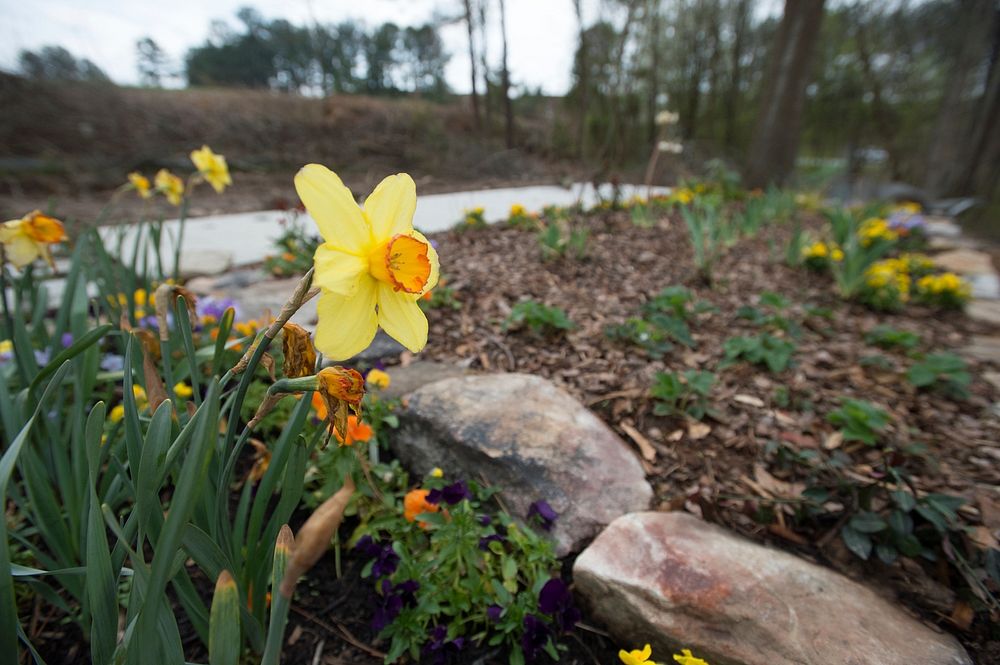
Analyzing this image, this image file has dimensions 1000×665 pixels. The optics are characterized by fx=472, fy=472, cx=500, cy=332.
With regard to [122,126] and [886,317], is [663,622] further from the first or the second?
[122,126]

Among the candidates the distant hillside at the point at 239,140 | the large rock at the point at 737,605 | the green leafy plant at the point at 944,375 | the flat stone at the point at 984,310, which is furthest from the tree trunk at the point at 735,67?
the large rock at the point at 737,605

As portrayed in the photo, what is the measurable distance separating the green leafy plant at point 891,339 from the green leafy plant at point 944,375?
11.3 inches

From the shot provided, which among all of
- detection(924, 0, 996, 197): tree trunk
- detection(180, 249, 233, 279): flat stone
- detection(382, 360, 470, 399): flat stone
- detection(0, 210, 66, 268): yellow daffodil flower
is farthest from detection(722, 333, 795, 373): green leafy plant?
detection(924, 0, 996, 197): tree trunk

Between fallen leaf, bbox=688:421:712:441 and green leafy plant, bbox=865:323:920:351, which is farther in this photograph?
green leafy plant, bbox=865:323:920:351

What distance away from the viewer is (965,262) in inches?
153

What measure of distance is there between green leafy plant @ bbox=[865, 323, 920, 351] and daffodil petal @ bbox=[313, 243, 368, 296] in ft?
8.16

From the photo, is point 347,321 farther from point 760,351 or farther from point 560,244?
point 560,244

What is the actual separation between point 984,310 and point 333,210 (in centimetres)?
390

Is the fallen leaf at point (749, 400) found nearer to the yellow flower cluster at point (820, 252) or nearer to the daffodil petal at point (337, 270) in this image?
the daffodil petal at point (337, 270)

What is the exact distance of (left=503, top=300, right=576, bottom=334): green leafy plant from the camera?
201 cm

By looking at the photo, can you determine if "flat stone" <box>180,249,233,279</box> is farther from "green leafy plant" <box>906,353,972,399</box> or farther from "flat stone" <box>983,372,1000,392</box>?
"flat stone" <box>983,372,1000,392</box>

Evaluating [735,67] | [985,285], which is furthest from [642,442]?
[735,67]

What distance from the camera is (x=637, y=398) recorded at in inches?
68.7

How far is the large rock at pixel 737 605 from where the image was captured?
913 millimetres
